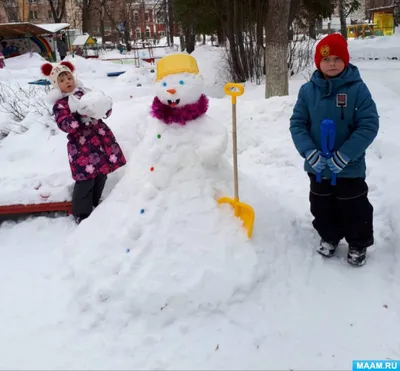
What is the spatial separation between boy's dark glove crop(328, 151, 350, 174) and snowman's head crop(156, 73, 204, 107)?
1.12 meters

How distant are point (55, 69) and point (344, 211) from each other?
267cm

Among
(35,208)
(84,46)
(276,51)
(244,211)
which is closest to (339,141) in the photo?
(244,211)

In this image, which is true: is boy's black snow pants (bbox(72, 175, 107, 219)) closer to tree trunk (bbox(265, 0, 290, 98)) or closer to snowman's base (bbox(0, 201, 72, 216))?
snowman's base (bbox(0, 201, 72, 216))

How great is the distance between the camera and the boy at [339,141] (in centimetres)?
259

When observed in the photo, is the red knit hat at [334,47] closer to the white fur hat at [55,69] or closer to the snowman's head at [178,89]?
the snowman's head at [178,89]

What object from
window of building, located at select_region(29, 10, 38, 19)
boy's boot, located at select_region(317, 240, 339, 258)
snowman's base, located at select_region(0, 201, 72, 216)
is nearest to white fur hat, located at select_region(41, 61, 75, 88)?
snowman's base, located at select_region(0, 201, 72, 216)

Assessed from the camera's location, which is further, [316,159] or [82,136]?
[82,136]

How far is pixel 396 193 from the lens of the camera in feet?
11.8

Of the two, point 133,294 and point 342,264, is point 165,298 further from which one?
point 342,264

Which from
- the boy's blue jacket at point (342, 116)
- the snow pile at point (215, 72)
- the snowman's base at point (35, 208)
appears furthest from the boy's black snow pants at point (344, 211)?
the snow pile at point (215, 72)

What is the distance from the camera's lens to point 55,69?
3.50 meters

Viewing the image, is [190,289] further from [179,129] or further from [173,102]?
[173,102]

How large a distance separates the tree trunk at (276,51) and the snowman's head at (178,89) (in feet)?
16.7

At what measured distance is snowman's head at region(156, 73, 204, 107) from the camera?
2977mm
